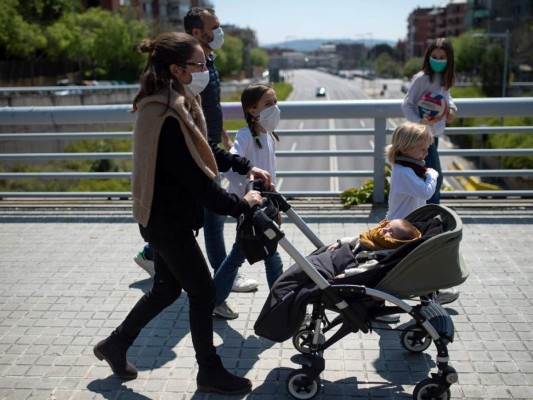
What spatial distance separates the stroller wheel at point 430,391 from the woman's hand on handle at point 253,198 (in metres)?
1.37

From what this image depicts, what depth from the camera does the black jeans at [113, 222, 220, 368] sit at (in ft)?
12.2

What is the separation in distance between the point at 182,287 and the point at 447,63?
3.19m

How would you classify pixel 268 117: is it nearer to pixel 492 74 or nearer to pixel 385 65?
pixel 492 74

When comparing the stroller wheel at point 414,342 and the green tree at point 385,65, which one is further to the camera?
the green tree at point 385,65

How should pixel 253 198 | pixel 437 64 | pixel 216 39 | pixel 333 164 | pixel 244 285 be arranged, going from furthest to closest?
pixel 333 164 → pixel 437 64 → pixel 244 285 → pixel 216 39 → pixel 253 198

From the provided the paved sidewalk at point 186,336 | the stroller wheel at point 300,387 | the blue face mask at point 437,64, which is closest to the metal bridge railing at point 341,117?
the paved sidewalk at point 186,336

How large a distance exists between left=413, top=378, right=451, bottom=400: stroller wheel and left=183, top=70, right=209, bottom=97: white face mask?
2086 millimetres

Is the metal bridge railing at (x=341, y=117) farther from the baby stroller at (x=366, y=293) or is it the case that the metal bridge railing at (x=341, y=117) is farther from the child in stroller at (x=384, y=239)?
the baby stroller at (x=366, y=293)

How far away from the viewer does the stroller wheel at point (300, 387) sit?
379 cm

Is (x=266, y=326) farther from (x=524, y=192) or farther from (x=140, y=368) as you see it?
(x=524, y=192)

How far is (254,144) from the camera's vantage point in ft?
15.4

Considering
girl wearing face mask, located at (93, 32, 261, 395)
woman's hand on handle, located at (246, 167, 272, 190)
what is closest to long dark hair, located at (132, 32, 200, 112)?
girl wearing face mask, located at (93, 32, 261, 395)

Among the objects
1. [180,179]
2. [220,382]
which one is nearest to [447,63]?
[180,179]

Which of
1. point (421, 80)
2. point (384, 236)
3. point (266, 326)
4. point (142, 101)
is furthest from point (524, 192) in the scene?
point (142, 101)
